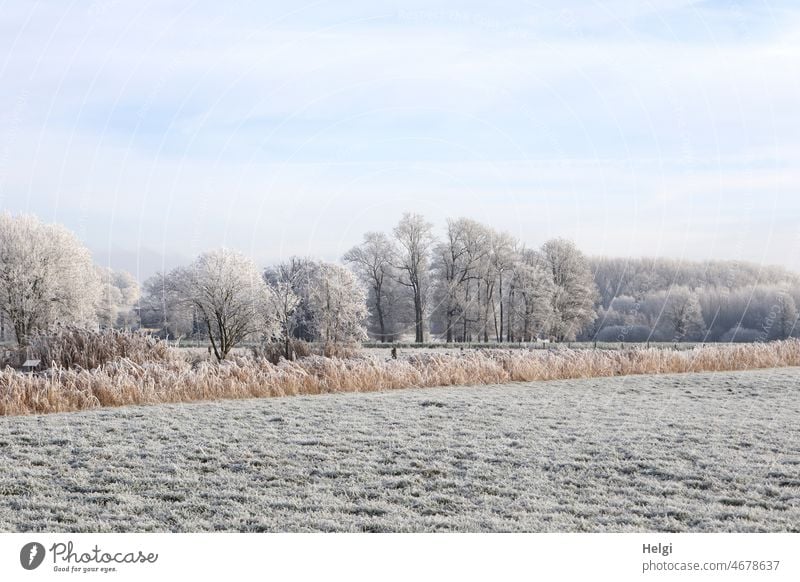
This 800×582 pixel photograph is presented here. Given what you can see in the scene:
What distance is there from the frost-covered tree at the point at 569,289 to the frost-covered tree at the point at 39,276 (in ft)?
86.3

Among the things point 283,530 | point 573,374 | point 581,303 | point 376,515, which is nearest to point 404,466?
point 376,515

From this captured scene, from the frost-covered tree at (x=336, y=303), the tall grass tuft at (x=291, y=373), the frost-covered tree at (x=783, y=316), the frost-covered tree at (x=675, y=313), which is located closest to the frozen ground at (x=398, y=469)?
the tall grass tuft at (x=291, y=373)

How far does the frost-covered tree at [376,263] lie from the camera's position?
4612 centimetres

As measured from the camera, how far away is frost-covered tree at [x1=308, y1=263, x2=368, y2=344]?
136ft

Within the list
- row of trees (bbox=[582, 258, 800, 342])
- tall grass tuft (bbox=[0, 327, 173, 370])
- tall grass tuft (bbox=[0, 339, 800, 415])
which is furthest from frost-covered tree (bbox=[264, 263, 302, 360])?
row of trees (bbox=[582, 258, 800, 342])

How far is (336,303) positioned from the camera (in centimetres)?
4181

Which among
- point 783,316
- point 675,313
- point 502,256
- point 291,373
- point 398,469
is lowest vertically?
point 398,469

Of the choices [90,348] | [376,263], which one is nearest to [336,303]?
[376,263]

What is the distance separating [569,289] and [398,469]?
3939 centimetres

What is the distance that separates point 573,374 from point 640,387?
2.41 metres

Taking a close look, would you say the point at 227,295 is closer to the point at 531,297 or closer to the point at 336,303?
the point at 336,303

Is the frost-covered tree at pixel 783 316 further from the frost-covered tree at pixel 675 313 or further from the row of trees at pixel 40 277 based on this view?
the row of trees at pixel 40 277

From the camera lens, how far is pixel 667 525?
5.43 meters
